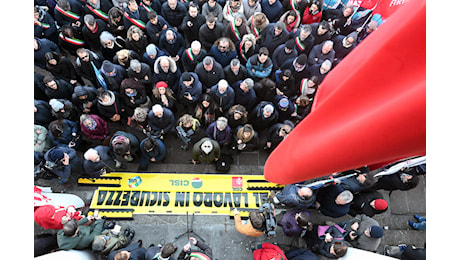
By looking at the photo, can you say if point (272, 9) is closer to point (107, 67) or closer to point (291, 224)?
point (107, 67)

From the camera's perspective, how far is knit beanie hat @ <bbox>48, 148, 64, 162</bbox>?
4.84m

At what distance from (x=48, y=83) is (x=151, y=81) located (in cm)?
216

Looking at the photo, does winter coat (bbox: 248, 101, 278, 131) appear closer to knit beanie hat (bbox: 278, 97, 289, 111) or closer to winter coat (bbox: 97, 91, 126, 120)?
knit beanie hat (bbox: 278, 97, 289, 111)

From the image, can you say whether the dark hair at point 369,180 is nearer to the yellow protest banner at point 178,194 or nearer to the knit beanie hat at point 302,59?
the yellow protest banner at point 178,194

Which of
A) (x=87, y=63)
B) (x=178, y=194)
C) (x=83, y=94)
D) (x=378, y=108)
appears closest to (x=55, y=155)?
(x=83, y=94)

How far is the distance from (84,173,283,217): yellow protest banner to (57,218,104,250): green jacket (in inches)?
22.2

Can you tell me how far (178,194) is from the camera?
5.96 meters

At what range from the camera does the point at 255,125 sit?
20.2 feet

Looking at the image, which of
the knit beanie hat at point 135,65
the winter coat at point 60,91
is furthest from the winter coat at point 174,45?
the winter coat at point 60,91

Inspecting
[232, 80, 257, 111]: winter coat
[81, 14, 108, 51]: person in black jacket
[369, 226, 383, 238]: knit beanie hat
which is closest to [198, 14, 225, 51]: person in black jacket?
[232, 80, 257, 111]: winter coat

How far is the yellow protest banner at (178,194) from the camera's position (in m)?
5.79

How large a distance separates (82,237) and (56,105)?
9.12ft

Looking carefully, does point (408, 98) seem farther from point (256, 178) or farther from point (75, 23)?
point (75, 23)

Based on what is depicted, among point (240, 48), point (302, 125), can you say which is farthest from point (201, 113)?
point (302, 125)
